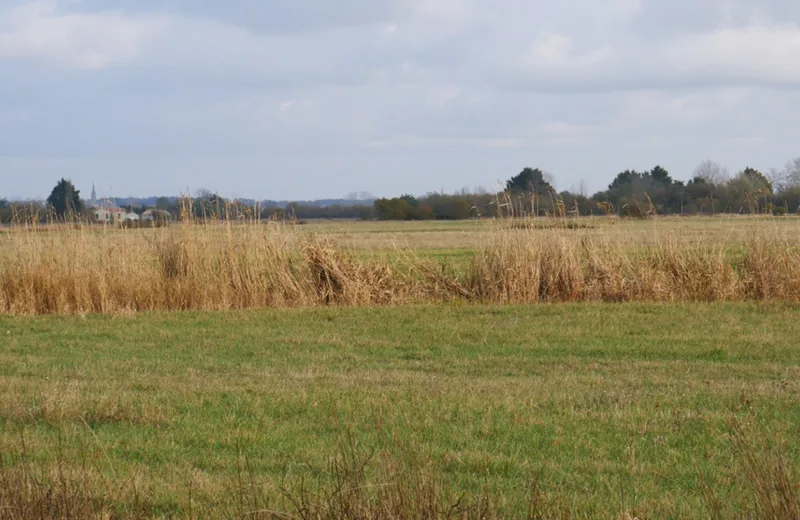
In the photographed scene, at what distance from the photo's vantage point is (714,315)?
1538cm

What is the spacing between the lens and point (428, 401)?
323 inches

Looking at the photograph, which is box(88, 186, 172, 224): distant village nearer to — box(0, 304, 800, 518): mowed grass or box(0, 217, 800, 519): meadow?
box(0, 217, 800, 519): meadow

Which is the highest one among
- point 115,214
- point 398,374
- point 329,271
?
point 115,214

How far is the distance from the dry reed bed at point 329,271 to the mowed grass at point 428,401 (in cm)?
188

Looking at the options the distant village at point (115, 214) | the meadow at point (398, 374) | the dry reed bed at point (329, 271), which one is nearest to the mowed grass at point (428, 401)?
the meadow at point (398, 374)

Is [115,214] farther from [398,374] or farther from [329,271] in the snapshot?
[398,374]

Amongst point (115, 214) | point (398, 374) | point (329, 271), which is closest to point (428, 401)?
point (398, 374)

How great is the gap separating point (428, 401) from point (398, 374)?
6.98 feet

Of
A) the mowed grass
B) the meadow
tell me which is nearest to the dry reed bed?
the meadow

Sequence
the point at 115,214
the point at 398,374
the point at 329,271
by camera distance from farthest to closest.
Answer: the point at 115,214 → the point at 329,271 → the point at 398,374

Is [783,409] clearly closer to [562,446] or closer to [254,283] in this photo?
[562,446]

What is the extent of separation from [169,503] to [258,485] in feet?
2.28

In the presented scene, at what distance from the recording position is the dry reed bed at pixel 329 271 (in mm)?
17141

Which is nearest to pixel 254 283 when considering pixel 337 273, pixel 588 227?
pixel 337 273
